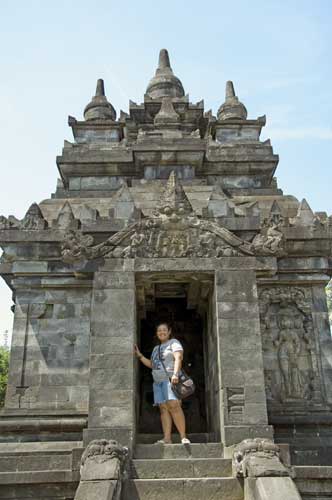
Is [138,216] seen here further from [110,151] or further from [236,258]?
[110,151]

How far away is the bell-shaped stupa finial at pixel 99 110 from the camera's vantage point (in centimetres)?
1888

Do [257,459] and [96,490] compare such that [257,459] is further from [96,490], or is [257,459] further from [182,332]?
[182,332]

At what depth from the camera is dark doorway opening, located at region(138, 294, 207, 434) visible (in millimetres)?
12125

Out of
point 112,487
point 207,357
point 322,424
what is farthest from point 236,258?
point 112,487

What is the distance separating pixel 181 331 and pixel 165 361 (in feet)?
11.3

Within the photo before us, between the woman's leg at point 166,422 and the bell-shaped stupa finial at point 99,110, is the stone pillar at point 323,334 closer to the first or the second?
the woman's leg at point 166,422

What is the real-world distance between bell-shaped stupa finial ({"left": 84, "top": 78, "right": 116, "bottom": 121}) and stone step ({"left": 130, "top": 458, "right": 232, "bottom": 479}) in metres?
13.4

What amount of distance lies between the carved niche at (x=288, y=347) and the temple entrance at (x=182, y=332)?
52.2 inches

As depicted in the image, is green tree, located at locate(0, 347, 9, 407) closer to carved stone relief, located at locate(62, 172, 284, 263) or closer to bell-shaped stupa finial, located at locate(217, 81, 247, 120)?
bell-shaped stupa finial, located at locate(217, 81, 247, 120)

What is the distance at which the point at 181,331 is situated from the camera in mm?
13016

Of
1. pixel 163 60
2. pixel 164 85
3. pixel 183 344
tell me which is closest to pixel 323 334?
pixel 183 344

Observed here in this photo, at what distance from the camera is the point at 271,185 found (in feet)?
51.7

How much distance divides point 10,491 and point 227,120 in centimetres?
1391

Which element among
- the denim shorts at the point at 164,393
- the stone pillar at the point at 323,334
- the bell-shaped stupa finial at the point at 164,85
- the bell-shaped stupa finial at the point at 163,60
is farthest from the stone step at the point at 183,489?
the bell-shaped stupa finial at the point at 163,60
